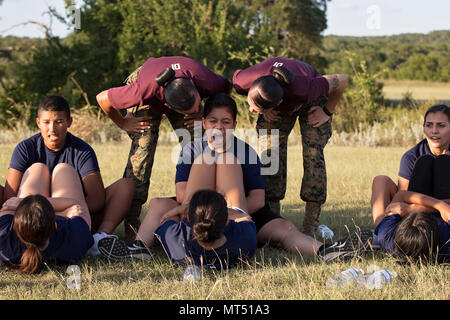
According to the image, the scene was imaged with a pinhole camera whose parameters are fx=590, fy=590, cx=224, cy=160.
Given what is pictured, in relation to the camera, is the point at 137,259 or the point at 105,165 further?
the point at 105,165

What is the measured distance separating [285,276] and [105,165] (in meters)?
7.02

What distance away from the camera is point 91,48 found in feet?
67.0

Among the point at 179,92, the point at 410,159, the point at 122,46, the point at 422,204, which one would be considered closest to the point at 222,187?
the point at 179,92

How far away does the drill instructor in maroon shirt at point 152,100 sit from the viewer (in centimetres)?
494

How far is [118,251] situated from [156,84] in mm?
1519

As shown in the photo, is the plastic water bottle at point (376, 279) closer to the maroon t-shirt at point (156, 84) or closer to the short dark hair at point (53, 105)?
the maroon t-shirt at point (156, 84)

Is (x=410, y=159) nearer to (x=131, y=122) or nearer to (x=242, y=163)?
(x=242, y=163)

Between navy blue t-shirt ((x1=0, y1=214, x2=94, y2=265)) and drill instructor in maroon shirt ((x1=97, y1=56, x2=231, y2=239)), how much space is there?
87cm

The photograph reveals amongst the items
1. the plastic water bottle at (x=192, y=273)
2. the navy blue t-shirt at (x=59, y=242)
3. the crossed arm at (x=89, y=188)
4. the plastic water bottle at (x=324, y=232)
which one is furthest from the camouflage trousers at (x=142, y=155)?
the plastic water bottle at (x=192, y=273)

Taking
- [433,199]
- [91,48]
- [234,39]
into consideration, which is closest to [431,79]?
[234,39]

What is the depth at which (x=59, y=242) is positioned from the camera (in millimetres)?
4246

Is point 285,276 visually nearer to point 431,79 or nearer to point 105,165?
point 105,165

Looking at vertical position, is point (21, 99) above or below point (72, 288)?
above

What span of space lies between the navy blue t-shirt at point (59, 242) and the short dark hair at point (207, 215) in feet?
3.16
